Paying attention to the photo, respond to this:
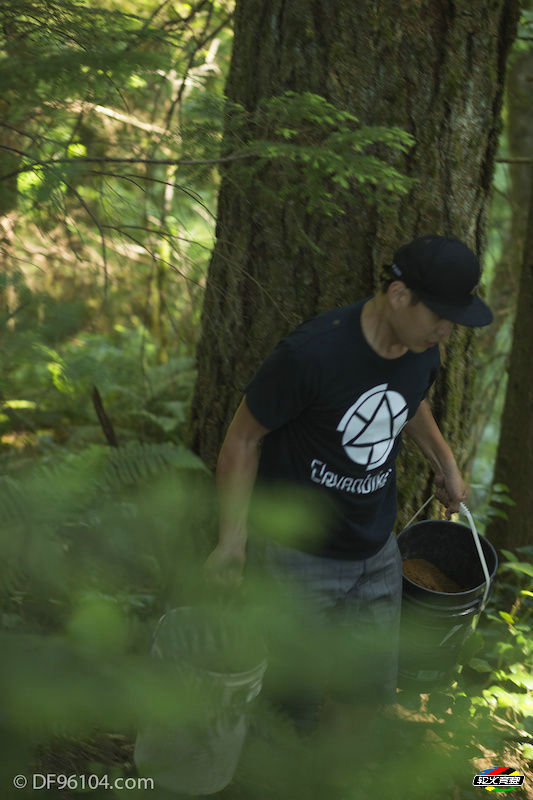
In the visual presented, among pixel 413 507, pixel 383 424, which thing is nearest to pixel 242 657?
pixel 383 424

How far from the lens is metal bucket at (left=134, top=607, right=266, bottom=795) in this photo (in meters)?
1.75

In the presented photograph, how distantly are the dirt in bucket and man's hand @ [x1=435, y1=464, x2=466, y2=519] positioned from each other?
33cm

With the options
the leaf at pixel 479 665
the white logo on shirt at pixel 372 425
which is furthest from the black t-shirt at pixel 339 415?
the leaf at pixel 479 665

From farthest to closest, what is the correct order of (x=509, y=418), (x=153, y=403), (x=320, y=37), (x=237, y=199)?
(x=153, y=403)
(x=509, y=418)
(x=237, y=199)
(x=320, y=37)

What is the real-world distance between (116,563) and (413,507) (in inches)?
75.4

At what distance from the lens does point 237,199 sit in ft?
9.59

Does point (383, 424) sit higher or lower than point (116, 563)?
higher

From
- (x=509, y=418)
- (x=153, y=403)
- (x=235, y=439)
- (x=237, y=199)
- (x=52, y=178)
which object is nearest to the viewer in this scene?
(x=52, y=178)

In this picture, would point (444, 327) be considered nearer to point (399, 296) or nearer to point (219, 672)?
point (399, 296)

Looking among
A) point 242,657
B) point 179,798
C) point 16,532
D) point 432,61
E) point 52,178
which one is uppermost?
point 432,61

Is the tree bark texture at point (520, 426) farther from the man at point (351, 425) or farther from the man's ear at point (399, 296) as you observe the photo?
the man's ear at point (399, 296)

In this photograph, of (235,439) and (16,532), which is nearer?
(16,532)

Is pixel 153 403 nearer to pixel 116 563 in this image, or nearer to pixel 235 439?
pixel 235 439

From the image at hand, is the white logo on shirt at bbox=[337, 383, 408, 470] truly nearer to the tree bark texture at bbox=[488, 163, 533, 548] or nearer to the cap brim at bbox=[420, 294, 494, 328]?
the cap brim at bbox=[420, 294, 494, 328]
